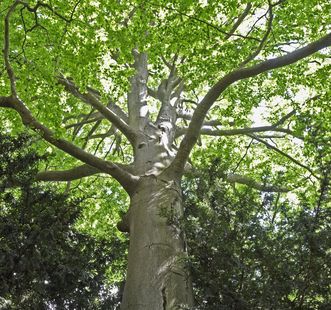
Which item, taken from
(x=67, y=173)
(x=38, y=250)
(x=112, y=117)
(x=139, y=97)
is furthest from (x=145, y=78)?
(x=38, y=250)

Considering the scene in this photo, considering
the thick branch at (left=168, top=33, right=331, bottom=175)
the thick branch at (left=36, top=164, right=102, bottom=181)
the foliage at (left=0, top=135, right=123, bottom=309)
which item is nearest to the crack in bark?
the foliage at (left=0, top=135, right=123, bottom=309)

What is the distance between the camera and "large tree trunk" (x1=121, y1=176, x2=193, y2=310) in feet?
12.9

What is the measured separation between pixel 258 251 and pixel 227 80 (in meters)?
2.36

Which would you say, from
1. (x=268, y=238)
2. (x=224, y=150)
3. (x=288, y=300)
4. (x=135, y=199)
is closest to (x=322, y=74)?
(x=224, y=150)

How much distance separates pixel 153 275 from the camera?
415cm

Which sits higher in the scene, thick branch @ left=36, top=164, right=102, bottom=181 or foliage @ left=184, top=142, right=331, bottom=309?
thick branch @ left=36, top=164, right=102, bottom=181

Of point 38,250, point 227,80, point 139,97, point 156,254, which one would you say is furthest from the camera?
point 139,97

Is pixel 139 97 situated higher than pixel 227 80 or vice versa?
pixel 139 97

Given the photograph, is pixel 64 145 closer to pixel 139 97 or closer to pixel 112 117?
pixel 112 117

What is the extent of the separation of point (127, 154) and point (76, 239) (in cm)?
744

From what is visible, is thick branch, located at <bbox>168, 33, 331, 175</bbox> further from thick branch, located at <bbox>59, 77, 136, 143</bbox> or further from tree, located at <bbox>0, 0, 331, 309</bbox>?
thick branch, located at <bbox>59, 77, 136, 143</bbox>

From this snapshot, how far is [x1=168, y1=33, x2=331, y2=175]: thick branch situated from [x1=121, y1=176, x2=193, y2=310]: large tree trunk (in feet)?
1.44

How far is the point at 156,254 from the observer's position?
440cm

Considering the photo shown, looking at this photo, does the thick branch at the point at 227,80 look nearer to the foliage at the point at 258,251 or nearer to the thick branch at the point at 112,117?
the foliage at the point at 258,251
